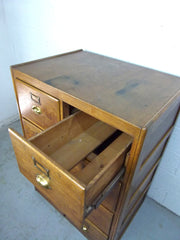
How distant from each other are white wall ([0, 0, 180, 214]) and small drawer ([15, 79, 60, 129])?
507 mm

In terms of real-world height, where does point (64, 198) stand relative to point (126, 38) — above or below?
below

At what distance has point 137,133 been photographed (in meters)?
0.54

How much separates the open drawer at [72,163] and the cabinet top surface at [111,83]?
0.13 metres

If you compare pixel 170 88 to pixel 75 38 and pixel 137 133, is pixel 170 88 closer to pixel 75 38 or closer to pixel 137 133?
pixel 137 133

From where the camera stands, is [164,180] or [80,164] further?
[164,180]

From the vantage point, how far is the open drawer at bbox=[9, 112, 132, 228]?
1.73 ft

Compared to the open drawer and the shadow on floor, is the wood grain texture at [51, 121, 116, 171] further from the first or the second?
the shadow on floor

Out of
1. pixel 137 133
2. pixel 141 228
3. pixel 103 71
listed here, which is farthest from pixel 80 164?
pixel 141 228

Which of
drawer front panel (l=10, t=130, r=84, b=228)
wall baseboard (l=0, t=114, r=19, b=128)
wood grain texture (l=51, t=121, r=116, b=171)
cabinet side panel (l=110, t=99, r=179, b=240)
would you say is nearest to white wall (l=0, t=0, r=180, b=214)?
cabinet side panel (l=110, t=99, r=179, b=240)

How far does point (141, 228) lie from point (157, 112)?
0.95m

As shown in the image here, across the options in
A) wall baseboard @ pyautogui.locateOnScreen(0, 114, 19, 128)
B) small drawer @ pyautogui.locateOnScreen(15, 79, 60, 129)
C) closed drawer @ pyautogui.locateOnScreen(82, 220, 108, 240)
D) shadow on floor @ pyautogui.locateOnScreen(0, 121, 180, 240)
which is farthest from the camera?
wall baseboard @ pyautogui.locateOnScreen(0, 114, 19, 128)

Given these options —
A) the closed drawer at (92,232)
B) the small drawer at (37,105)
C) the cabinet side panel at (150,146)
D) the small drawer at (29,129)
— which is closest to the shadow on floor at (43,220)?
the closed drawer at (92,232)

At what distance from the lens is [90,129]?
0.86 meters

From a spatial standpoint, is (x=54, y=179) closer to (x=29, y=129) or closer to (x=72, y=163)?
Answer: (x=72, y=163)
